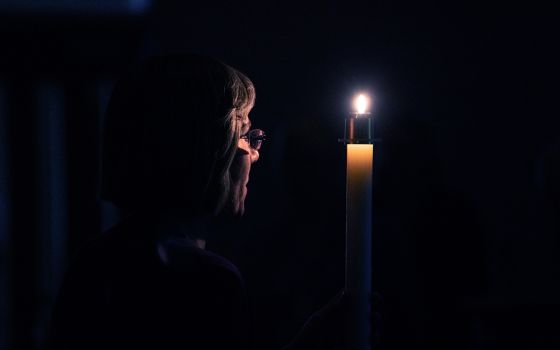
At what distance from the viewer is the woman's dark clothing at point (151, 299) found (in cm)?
63

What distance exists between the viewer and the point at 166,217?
2.32 ft

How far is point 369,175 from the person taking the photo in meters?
0.60

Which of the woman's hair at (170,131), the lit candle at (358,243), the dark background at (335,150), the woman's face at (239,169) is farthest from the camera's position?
the dark background at (335,150)

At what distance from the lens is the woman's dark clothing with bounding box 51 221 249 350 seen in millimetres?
632

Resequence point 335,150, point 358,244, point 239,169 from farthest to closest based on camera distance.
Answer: point 335,150, point 239,169, point 358,244

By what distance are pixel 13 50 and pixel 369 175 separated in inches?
77.8

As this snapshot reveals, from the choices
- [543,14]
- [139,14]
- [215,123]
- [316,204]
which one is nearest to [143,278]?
[215,123]

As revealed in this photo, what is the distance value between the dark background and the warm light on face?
1.25 meters

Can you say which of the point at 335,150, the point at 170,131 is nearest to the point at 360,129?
the point at 170,131

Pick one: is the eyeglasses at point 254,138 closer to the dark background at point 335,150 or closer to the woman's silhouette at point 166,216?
the woman's silhouette at point 166,216

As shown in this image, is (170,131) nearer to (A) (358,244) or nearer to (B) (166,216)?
(B) (166,216)

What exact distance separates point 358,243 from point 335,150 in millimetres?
1376

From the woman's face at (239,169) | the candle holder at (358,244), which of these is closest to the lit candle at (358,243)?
the candle holder at (358,244)

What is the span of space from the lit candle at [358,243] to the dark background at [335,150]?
1.27m
